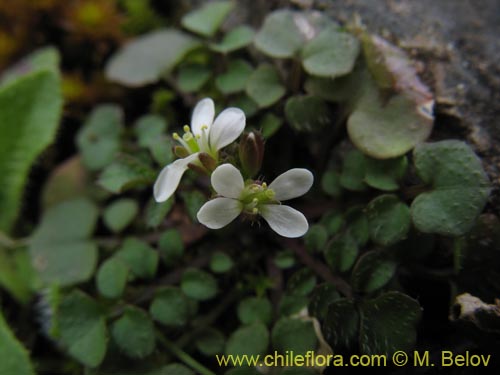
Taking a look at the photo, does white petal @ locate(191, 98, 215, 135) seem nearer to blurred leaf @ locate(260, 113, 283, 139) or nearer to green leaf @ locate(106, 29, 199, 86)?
blurred leaf @ locate(260, 113, 283, 139)

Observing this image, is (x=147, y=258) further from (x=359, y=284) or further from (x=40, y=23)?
(x=40, y=23)

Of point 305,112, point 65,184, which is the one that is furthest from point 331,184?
point 65,184

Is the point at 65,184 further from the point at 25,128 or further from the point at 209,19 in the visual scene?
the point at 209,19

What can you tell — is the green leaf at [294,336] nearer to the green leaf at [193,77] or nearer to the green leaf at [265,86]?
the green leaf at [265,86]

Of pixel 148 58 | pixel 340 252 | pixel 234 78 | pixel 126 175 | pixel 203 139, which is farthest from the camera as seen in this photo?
pixel 148 58

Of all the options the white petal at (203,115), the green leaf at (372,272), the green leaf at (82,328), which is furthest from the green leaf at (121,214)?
the green leaf at (372,272)
